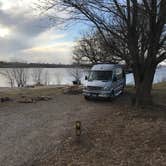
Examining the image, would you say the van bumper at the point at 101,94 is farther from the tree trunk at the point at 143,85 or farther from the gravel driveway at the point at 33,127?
the tree trunk at the point at 143,85

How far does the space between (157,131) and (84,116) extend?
510 centimetres

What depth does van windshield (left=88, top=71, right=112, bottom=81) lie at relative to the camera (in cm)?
2207

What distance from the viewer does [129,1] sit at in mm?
15453

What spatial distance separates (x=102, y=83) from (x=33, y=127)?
9.65 metres

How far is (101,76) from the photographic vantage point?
2230 cm

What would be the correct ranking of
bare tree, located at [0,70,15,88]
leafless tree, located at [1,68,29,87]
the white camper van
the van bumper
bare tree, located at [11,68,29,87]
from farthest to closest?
bare tree, located at [11,68,29,87] < leafless tree, located at [1,68,29,87] < bare tree, located at [0,70,15,88] < the white camper van < the van bumper

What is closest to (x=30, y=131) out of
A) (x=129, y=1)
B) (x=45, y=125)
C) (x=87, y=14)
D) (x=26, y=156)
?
(x=45, y=125)

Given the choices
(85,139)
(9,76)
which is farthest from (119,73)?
(9,76)

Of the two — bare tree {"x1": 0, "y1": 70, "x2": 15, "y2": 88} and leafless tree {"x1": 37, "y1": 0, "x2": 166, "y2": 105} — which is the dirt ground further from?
bare tree {"x1": 0, "y1": 70, "x2": 15, "y2": 88}

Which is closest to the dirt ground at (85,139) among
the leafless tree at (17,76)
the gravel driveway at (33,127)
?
the gravel driveway at (33,127)

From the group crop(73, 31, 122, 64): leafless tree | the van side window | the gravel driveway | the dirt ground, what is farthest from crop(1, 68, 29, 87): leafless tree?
the dirt ground

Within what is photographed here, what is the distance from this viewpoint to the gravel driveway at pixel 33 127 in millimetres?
9062

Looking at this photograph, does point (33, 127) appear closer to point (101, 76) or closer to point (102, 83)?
point (102, 83)

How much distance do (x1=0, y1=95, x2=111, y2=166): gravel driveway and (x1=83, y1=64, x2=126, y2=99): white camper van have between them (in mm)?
2711
